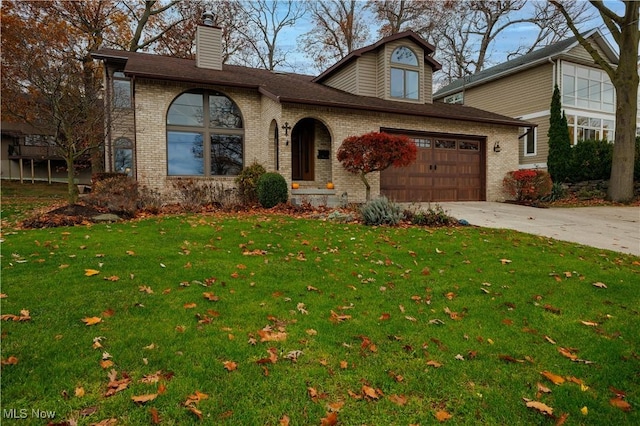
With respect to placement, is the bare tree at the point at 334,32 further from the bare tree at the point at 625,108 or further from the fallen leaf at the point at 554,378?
the fallen leaf at the point at 554,378

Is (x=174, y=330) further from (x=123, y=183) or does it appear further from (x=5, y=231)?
(x=123, y=183)

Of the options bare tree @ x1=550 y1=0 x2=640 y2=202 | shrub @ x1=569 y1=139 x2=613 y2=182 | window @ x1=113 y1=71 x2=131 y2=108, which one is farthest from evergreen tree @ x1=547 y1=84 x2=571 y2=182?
window @ x1=113 y1=71 x2=131 y2=108

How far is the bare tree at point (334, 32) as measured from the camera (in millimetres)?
26562

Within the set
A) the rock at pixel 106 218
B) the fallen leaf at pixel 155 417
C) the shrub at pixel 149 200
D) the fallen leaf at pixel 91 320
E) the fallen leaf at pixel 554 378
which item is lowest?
the fallen leaf at pixel 554 378

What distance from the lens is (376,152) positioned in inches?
436

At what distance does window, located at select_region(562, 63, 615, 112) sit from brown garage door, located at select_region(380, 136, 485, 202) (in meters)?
8.43

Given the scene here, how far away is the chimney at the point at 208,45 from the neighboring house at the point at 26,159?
19.1 meters

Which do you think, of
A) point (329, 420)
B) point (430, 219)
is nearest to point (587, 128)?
point (430, 219)

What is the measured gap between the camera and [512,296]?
13.5 ft

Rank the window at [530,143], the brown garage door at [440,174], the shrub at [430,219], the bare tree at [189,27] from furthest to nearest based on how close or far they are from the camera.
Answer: the bare tree at [189,27] < the window at [530,143] < the brown garage door at [440,174] < the shrub at [430,219]

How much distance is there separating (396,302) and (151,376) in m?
2.45

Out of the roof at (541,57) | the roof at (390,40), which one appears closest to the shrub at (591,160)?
the roof at (541,57)

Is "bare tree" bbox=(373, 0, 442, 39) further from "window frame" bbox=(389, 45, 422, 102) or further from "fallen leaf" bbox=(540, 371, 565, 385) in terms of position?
"fallen leaf" bbox=(540, 371, 565, 385)

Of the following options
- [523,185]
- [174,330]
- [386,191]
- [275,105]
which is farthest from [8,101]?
[523,185]
